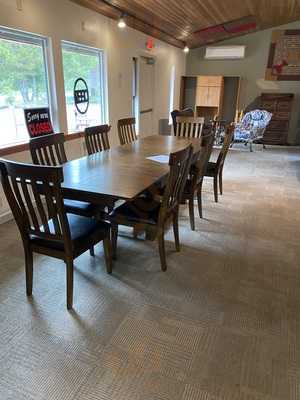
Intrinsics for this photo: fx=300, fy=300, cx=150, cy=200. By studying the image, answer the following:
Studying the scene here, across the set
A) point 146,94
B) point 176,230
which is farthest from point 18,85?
→ point 146,94

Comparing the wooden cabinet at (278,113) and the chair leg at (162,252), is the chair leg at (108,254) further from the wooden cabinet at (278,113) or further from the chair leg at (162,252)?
the wooden cabinet at (278,113)

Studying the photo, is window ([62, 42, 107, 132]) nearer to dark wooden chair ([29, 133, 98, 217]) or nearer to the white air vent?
dark wooden chair ([29, 133, 98, 217])

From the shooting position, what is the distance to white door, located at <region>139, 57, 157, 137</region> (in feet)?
19.5

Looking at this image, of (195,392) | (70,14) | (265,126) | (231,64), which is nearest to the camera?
(195,392)

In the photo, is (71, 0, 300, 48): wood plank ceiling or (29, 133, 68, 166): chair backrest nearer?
(29, 133, 68, 166): chair backrest

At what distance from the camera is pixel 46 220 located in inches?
69.7

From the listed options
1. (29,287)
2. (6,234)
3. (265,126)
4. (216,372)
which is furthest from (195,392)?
(265,126)

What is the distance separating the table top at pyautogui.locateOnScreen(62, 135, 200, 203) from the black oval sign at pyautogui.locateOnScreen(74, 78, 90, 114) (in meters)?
1.47

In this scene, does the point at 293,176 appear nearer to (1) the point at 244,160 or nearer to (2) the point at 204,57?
(1) the point at 244,160

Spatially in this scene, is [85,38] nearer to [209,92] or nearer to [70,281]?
[70,281]

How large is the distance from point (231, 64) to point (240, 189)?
5.03 metres

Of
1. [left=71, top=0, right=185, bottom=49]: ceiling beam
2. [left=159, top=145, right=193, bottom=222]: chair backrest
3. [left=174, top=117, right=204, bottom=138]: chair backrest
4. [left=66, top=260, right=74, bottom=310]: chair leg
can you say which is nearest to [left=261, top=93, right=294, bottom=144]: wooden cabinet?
[left=71, top=0, right=185, bottom=49]: ceiling beam

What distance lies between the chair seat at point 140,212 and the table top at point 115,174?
25 centimetres

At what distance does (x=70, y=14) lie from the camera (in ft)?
11.9
